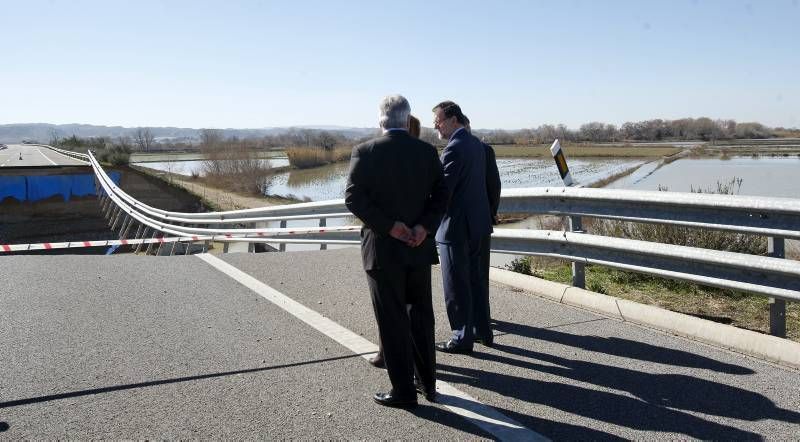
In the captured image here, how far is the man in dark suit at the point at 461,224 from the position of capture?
16.7 feet

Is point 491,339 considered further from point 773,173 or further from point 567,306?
point 773,173

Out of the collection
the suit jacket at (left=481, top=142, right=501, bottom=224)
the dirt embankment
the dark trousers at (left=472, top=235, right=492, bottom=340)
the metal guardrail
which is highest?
the suit jacket at (left=481, top=142, right=501, bottom=224)

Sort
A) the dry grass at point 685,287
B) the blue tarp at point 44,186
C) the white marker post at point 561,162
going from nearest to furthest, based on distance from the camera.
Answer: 1. the dry grass at point 685,287
2. the white marker post at point 561,162
3. the blue tarp at point 44,186

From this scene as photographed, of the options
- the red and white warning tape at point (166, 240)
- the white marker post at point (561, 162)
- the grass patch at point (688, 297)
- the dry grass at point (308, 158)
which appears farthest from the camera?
the dry grass at point (308, 158)

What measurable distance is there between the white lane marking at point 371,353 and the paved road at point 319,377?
7cm

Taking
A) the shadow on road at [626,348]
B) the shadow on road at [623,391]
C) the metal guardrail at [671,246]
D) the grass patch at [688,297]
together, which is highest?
the metal guardrail at [671,246]

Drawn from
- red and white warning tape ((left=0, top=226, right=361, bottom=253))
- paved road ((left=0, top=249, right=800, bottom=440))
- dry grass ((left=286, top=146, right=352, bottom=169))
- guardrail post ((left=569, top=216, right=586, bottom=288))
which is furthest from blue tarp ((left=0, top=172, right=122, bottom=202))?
guardrail post ((left=569, top=216, right=586, bottom=288))

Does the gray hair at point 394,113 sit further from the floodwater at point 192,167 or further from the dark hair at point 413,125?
the floodwater at point 192,167

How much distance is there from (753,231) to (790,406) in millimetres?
1413

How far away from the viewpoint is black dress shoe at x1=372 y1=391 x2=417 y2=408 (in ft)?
13.2

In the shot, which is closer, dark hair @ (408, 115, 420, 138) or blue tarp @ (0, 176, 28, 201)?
dark hair @ (408, 115, 420, 138)

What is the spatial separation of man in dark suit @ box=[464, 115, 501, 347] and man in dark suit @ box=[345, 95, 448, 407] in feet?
3.58

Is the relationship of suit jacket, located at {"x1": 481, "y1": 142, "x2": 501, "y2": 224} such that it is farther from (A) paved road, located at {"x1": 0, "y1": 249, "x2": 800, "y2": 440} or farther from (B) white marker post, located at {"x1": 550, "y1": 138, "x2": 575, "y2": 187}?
Answer: (B) white marker post, located at {"x1": 550, "y1": 138, "x2": 575, "y2": 187}

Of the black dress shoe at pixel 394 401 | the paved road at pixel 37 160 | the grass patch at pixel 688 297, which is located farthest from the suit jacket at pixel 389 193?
the paved road at pixel 37 160
